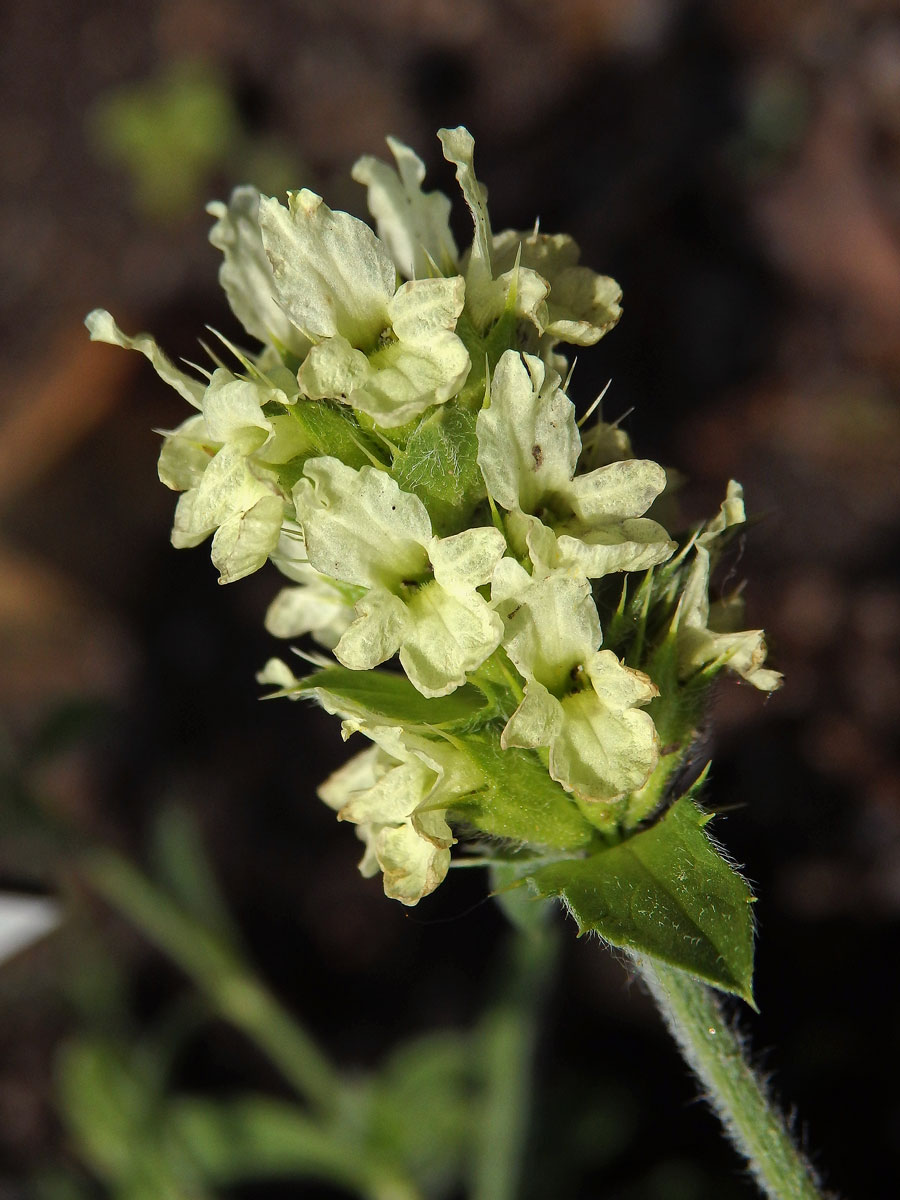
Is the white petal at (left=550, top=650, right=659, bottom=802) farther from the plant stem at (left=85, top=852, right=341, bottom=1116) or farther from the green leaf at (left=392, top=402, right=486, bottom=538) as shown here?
the plant stem at (left=85, top=852, right=341, bottom=1116)

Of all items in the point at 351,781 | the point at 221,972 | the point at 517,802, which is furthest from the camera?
the point at 221,972

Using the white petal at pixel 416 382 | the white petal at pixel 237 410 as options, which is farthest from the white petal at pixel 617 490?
the white petal at pixel 237 410

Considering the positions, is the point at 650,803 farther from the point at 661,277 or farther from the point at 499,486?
the point at 661,277

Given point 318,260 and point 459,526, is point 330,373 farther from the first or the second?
point 459,526

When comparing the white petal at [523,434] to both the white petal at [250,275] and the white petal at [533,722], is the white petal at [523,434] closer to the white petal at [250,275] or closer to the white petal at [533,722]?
the white petal at [533,722]

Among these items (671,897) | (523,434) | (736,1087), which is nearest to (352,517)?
(523,434)

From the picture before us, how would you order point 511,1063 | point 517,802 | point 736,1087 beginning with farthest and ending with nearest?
point 511,1063 < point 736,1087 < point 517,802
